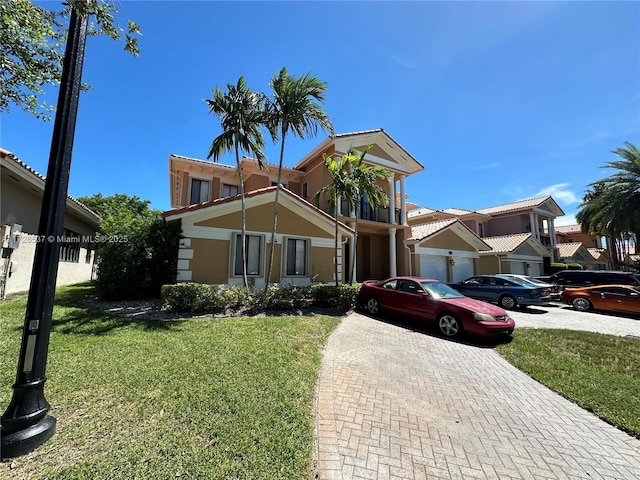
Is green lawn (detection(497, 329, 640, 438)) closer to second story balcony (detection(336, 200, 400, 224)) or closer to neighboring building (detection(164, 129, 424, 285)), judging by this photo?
neighboring building (detection(164, 129, 424, 285))

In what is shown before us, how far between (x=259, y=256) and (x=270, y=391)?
8.12 meters

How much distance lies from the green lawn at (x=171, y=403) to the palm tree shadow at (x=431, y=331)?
374cm

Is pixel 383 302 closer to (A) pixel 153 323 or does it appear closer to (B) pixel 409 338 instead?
(B) pixel 409 338

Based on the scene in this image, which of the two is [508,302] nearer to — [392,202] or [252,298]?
[392,202]

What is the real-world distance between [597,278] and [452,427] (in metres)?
18.9

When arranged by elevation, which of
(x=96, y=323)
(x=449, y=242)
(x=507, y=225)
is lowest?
(x=96, y=323)

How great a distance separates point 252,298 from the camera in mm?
9383

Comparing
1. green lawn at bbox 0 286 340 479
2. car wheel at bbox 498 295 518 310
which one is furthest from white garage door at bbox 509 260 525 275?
green lawn at bbox 0 286 340 479

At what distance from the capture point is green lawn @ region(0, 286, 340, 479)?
2619 millimetres

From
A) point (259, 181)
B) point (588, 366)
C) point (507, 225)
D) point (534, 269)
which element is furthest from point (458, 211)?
point (588, 366)

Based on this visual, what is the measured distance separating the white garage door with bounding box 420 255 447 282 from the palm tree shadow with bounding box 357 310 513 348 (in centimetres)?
1026

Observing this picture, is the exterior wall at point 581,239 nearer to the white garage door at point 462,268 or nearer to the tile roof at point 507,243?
the tile roof at point 507,243

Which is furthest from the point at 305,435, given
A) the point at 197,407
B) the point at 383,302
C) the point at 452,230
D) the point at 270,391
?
the point at 452,230

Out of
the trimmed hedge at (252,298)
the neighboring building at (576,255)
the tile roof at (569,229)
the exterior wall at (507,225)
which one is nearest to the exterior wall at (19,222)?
the trimmed hedge at (252,298)
